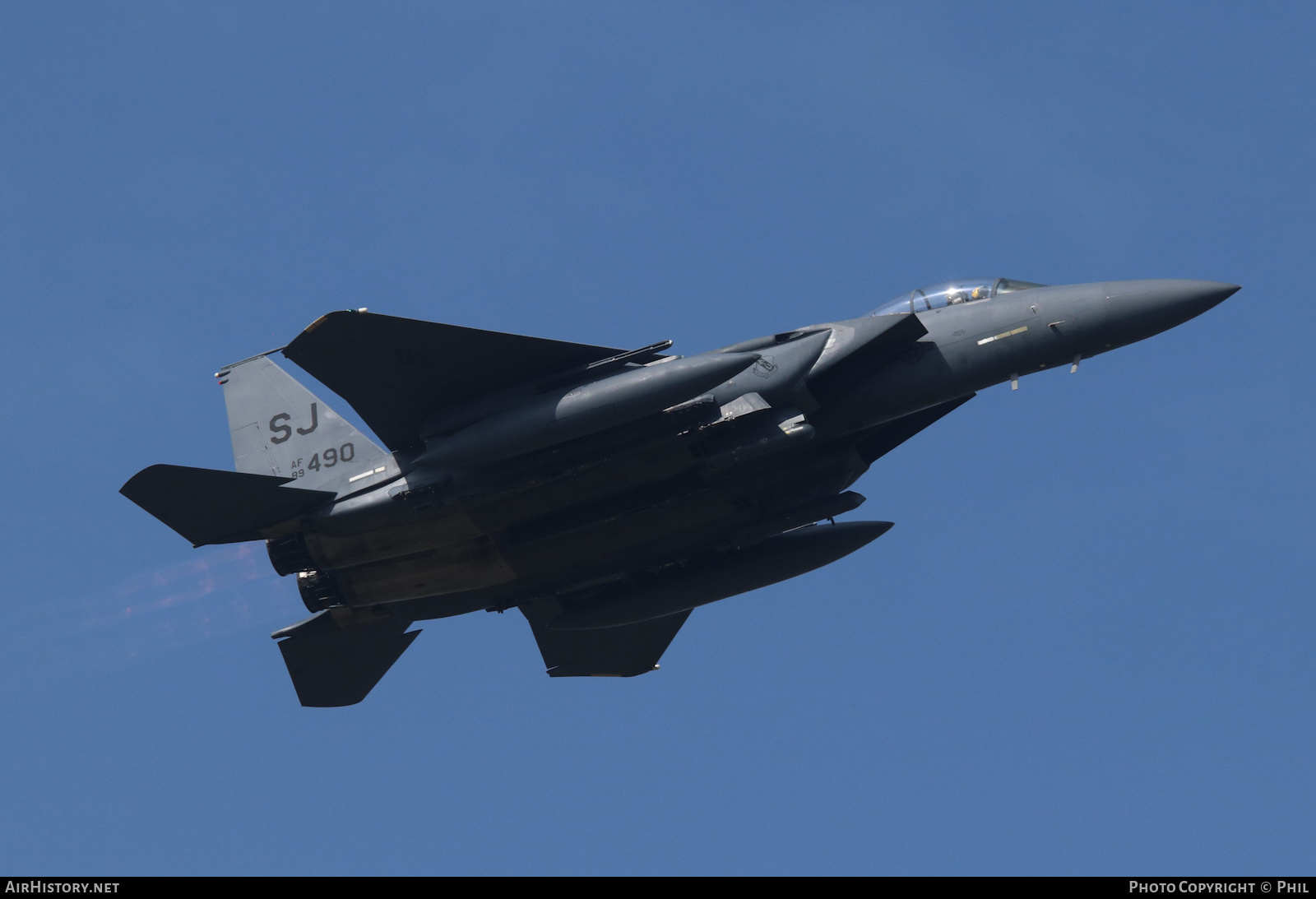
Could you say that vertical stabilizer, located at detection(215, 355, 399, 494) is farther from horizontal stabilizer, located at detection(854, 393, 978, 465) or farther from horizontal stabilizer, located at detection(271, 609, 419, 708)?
horizontal stabilizer, located at detection(854, 393, 978, 465)

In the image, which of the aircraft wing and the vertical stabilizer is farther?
the vertical stabilizer

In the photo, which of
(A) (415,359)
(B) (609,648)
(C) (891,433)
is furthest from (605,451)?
(B) (609,648)

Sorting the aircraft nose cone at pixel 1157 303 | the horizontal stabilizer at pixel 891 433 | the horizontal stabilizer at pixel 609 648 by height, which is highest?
the aircraft nose cone at pixel 1157 303

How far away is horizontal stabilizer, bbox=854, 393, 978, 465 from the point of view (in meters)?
21.7

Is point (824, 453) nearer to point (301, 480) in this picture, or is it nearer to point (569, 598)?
point (569, 598)

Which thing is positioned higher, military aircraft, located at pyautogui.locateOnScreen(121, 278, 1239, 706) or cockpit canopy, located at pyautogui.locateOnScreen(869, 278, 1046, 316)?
cockpit canopy, located at pyautogui.locateOnScreen(869, 278, 1046, 316)

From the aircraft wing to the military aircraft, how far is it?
3 cm

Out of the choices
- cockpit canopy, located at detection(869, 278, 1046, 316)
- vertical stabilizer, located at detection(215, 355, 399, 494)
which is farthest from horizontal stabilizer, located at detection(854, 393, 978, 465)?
vertical stabilizer, located at detection(215, 355, 399, 494)

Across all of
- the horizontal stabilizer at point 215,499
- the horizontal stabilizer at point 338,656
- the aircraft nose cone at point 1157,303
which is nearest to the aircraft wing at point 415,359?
the horizontal stabilizer at point 215,499

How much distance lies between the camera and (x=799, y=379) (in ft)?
62.7

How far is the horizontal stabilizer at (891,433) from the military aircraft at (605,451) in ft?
0.10

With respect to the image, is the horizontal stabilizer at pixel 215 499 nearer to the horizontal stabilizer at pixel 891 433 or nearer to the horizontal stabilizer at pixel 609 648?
the horizontal stabilizer at pixel 609 648

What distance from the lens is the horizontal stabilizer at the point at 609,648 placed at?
2520 centimetres

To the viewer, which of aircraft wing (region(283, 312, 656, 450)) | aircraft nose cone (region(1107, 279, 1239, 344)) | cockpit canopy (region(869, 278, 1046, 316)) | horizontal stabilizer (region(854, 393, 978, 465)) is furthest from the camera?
horizontal stabilizer (region(854, 393, 978, 465))
